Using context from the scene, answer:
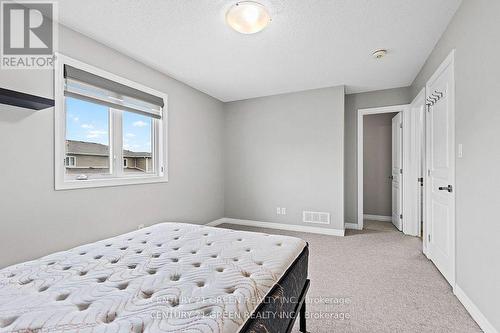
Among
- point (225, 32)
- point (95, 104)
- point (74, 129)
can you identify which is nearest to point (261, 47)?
point (225, 32)

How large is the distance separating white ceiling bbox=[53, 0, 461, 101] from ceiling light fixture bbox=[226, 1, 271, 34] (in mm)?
61

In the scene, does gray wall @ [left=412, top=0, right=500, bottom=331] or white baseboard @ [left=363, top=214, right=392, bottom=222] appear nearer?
gray wall @ [left=412, top=0, right=500, bottom=331]

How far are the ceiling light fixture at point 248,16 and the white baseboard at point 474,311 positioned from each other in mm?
2818

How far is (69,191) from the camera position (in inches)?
88.1

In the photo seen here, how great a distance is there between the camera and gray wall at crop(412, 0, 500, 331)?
149cm

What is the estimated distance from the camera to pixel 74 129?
2412 millimetres

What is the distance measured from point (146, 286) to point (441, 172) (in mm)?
2935

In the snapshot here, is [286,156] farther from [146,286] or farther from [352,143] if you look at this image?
[146,286]

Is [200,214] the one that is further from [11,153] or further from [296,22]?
[296,22]

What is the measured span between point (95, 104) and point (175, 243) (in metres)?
2.03

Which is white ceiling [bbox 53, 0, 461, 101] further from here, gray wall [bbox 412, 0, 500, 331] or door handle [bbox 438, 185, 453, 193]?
door handle [bbox 438, 185, 453, 193]

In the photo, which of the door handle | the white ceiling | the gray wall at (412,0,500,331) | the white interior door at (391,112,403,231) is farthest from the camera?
the white interior door at (391,112,403,231)

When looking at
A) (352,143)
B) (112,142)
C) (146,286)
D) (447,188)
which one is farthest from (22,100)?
(352,143)

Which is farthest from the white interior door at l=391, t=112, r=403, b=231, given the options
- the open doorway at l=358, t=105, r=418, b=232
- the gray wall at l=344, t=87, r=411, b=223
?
the gray wall at l=344, t=87, r=411, b=223
